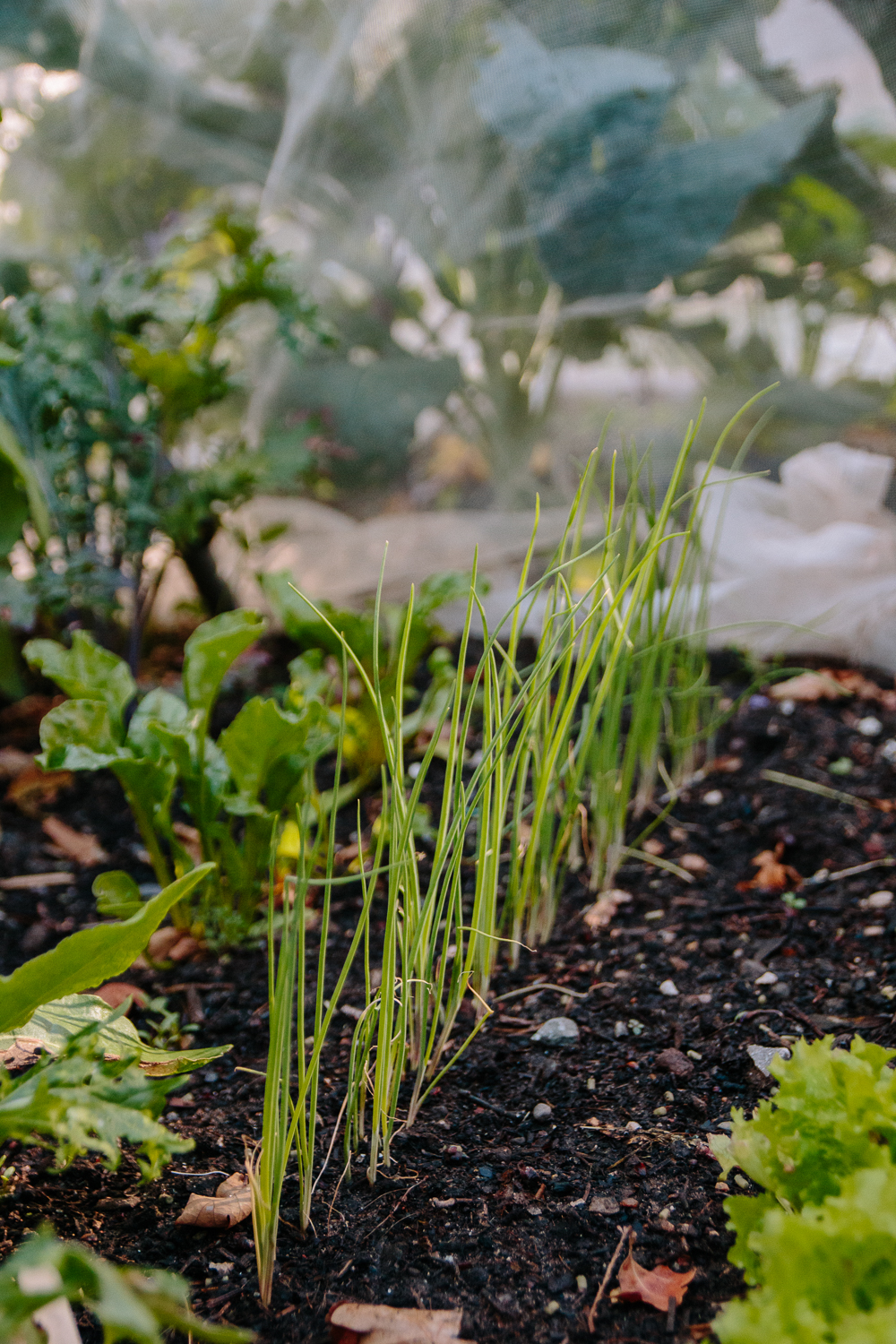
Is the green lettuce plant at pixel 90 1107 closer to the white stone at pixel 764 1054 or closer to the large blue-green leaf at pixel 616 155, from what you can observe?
the white stone at pixel 764 1054

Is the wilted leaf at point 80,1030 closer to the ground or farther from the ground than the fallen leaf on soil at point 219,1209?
farther from the ground

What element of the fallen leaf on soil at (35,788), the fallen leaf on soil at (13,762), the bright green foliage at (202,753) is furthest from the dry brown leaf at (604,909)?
the fallen leaf on soil at (13,762)

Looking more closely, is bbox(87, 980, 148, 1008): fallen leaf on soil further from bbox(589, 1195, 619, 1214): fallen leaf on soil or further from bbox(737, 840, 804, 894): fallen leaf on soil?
bbox(737, 840, 804, 894): fallen leaf on soil

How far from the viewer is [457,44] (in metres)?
1.78

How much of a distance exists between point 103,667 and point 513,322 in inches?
50.2

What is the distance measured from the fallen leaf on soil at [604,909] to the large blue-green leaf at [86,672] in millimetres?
680

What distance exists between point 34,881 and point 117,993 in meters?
0.37

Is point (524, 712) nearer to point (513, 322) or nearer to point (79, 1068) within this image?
point (79, 1068)

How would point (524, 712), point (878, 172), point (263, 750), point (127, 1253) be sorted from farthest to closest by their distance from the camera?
point (878, 172), point (263, 750), point (524, 712), point (127, 1253)

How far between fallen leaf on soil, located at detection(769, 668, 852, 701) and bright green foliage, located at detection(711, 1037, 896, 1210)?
110 centimetres

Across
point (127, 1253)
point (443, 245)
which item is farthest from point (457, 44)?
point (127, 1253)

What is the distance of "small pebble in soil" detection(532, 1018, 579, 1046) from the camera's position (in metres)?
1.00

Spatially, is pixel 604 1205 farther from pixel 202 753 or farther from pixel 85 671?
pixel 85 671

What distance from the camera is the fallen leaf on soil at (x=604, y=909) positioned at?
121 centimetres
